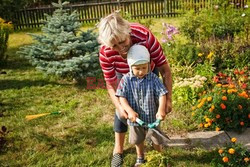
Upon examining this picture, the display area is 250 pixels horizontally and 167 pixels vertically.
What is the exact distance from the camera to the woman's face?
223 centimetres

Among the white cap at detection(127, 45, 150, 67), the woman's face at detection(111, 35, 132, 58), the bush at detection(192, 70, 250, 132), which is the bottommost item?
the bush at detection(192, 70, 250, 132)

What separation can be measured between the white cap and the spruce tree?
284 centimetres

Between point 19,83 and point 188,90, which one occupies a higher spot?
point 188,90

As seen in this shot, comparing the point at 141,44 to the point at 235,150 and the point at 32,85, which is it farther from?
the point at 32,85

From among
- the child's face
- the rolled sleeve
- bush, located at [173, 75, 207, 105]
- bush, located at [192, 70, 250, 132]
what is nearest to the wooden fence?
bush, located at [173, 75, 207, 105]

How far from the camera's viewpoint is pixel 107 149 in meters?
3.43

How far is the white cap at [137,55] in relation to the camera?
229 centimetres

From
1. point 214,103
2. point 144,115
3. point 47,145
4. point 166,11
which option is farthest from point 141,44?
point 166,11

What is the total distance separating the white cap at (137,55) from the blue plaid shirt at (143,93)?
0.67 feet

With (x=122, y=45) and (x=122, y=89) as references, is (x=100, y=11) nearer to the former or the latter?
(x=122, y=89)

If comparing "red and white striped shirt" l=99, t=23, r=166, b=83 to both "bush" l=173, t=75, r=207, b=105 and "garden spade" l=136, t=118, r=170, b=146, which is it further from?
"bush" l=173, t=75, r=207, b=105


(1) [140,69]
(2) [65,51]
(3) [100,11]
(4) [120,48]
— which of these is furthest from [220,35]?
(3) [100,11]

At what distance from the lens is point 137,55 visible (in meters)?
2.29

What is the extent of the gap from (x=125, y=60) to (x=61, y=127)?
1.82 m
